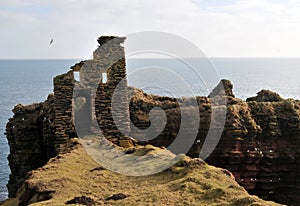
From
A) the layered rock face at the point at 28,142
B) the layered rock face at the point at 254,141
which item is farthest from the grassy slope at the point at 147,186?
the layered rock face at the point at 28,142

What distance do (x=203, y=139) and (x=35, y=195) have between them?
15.7 meters

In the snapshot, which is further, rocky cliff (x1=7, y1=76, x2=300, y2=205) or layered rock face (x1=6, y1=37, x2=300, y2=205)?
rocky cliff (x1=7, y1=76, x2=300, y2=205)

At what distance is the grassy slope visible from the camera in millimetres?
14470

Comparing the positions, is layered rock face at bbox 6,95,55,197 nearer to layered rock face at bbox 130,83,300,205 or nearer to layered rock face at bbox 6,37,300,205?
layered rock face at bbox 6,37,300,205

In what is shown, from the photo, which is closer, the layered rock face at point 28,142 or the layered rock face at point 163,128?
the layered rock face at point 163,128

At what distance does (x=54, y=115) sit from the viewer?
2842 cm

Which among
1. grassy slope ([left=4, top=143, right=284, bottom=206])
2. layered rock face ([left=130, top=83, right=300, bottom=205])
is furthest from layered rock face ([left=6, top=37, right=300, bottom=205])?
grassy slope ([left=4, top=143, right=284, bottom=206])

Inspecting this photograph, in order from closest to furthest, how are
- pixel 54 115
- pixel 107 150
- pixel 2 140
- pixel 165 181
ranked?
pixel 165 181, pixel 107 150, pixel 54 115, pixel 2 140

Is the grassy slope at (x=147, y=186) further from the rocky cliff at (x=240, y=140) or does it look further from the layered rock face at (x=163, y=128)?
the rocky cliff at (x=240, y=140)

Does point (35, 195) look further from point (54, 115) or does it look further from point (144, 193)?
point (54, 115)

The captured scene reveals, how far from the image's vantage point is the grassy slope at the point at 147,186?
570 inches

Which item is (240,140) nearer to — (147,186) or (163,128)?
(163,128)

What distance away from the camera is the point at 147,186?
658 inches

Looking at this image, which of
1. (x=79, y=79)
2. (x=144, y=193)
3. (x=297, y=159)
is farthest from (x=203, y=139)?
(x=144, y=193)
